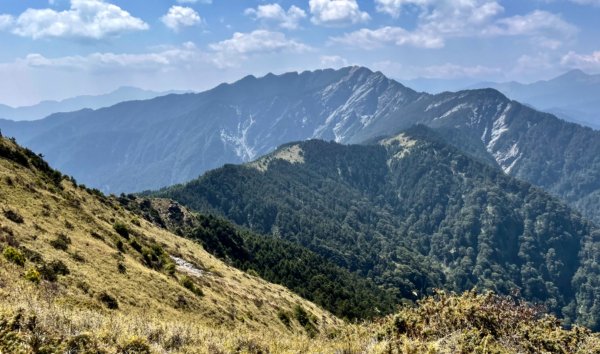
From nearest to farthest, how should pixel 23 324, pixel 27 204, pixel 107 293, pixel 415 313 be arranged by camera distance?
pixel 23 324 → pixel 415 313 → pixel 107 293 → pixel 27 204

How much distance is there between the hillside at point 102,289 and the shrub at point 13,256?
84 millimetres

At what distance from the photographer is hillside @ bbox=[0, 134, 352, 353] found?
15812mm

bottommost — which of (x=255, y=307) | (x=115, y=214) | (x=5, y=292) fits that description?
(x=255, y=307)

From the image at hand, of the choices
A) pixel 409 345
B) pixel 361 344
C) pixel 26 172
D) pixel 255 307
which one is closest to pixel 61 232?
pixel 26 172

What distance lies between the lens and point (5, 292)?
63.4ft

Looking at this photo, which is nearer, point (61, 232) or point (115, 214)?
point (61, 232)

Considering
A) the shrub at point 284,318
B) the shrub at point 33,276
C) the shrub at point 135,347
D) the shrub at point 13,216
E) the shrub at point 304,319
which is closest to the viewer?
the shrub at point 135,347

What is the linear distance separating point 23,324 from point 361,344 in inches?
586

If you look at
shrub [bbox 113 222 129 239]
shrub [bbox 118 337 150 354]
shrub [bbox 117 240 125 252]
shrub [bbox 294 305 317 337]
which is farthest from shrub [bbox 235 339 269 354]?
shrub [bbox 294 305 317 337]

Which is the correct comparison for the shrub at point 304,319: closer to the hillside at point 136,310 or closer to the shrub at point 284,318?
the shrub at point 284,318

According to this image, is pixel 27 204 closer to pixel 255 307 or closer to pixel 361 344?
pixel 255 307

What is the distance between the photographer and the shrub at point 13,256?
2597 cm

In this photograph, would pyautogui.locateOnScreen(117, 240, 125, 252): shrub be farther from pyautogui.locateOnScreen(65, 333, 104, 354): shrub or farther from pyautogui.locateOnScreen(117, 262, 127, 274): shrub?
pyautogui.locateOnScreen(65, 333, 104, 354): shrub

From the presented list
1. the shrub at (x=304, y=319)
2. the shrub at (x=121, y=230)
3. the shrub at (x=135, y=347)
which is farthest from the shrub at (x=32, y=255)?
the shrub at (x=304, y=319)
